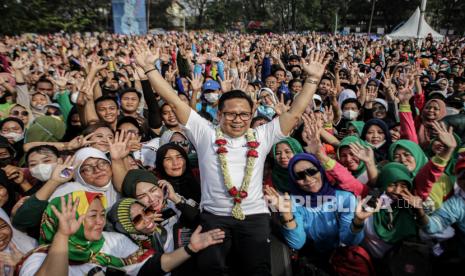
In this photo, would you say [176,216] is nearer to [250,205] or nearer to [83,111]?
[250,205]

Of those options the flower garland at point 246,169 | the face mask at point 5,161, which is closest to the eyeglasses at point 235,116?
the flower garland at point 246,169

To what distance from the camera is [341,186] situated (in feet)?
8.95

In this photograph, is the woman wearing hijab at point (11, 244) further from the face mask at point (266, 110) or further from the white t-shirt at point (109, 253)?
the face mask at point (266, 110)

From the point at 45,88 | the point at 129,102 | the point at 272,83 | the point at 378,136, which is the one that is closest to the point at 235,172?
the point at 378,136

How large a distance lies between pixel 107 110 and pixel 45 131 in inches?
32.8

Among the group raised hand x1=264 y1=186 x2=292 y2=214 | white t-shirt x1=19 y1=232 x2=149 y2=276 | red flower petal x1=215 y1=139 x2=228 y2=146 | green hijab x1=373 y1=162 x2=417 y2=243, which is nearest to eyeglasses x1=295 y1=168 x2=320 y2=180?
raised hand x1=264 y1=186 x2=292 y2=214

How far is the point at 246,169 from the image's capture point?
8.09ft

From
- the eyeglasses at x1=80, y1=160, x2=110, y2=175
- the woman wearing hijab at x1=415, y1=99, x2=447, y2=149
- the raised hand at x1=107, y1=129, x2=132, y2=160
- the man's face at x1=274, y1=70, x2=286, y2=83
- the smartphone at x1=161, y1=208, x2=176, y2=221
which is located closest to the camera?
the eyeglasses at x1=80, y1=160, x2=110, y2=175

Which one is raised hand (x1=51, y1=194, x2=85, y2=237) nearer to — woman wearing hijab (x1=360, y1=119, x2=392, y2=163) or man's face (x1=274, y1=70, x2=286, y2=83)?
woman wearing hijab (x1=360, y1=119, x2=392, y2=163)

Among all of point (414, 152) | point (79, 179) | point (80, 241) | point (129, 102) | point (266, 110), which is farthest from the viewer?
point (266, 110)

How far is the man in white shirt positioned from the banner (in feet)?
83.7

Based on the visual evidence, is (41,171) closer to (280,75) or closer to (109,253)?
(109,253)

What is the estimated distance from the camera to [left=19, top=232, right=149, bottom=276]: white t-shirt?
1.88m

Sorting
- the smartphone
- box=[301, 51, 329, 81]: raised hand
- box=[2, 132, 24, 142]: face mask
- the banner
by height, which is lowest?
the smartphone
